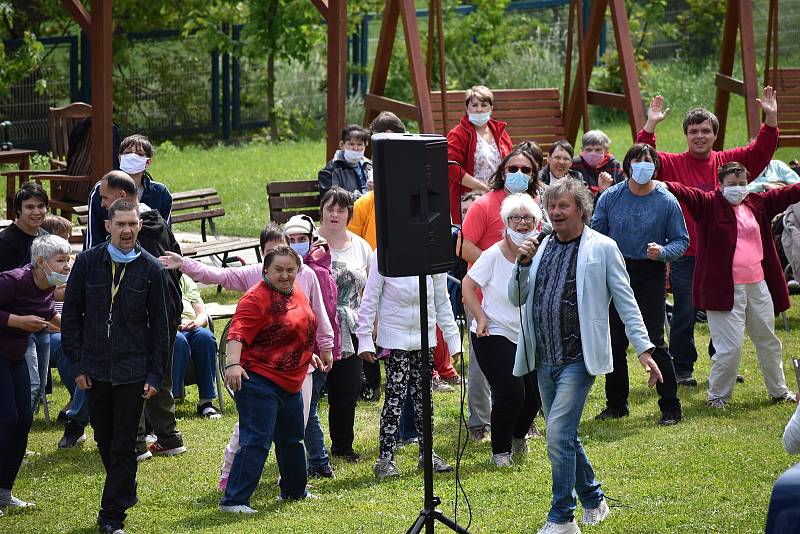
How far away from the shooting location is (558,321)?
22.5 ft

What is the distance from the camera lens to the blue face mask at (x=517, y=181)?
9.03 meters

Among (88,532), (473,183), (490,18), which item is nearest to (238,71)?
(490,18)

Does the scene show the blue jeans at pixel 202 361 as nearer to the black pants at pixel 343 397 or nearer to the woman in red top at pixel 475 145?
the black pants at pixel 343 397

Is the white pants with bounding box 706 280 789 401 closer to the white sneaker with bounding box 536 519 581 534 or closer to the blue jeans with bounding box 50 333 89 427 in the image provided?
the white sneaker with bounding box 536 519 581 534

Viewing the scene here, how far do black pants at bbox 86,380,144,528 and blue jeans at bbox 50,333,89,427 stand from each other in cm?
145

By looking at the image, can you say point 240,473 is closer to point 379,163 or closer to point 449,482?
point 449,482

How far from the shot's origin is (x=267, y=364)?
7.50 metres

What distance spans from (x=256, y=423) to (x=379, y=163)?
5.97 feet

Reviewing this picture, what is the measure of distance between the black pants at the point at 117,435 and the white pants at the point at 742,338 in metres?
4.60

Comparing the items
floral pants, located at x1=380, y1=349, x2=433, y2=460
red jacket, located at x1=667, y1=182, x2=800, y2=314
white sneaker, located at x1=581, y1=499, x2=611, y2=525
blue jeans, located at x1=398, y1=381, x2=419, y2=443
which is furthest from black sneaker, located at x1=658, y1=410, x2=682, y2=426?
white sneaker, located at x1=581, y1=499, x2=611, y2=525

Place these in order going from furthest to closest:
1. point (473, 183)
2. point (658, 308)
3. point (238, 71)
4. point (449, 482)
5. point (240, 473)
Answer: point (238, 71)
point (473, 183)
point (658, 308)
point (449, 482)
point (240, 473)

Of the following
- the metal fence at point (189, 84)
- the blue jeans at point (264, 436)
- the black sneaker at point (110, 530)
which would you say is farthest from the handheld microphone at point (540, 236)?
the metal fence at point (189, 84)

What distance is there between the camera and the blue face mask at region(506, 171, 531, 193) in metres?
9.03

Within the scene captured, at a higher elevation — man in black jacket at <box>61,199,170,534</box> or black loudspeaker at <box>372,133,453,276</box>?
black loudspeaker at <box>372,133,453,276</box>
